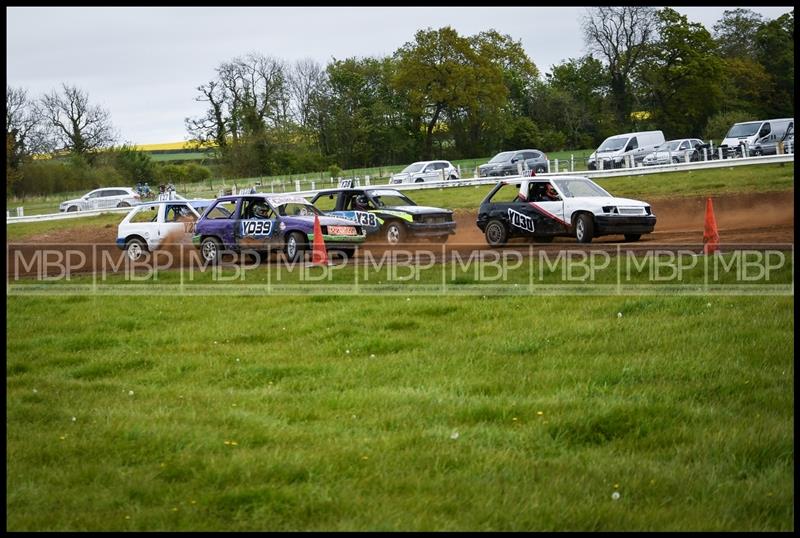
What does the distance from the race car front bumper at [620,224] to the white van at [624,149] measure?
23.2 meters

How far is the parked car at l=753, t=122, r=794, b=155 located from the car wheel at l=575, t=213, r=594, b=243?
72.2 ft

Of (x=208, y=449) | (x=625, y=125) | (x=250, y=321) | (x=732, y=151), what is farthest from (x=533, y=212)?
(x=625, y=125)

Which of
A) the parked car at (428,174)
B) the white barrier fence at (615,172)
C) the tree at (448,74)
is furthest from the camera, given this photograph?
the tree at (448,74)

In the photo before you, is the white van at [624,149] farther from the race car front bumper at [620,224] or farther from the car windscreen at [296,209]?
the car windscreen at [296,209]

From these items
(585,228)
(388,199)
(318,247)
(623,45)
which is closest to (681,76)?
(623,45)

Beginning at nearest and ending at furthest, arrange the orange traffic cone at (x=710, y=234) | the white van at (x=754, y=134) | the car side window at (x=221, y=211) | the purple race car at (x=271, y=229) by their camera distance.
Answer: the orange traffic cone at (x=710, y=234) → the purple race car at (x=271, y=229) → the car side window at (x=221, y=211) → the white van at (x=754, y=134)

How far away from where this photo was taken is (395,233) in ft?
67.1

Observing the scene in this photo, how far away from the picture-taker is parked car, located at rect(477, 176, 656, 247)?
1816cm

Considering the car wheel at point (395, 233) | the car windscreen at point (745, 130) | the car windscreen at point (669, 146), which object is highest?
Answer: the car windscreen at point (745, 130)

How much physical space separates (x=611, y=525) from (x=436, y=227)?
1590 centimetres

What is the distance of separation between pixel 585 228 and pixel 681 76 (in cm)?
4760

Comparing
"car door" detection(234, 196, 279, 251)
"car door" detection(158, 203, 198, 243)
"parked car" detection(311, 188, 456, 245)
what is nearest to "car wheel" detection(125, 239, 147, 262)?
"car door" detection(158, 203, 198, 243)

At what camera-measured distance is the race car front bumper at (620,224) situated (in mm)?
18062

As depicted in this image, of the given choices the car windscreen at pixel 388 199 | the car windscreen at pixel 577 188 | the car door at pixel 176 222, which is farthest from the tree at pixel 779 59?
the car door at pixel 176 222
